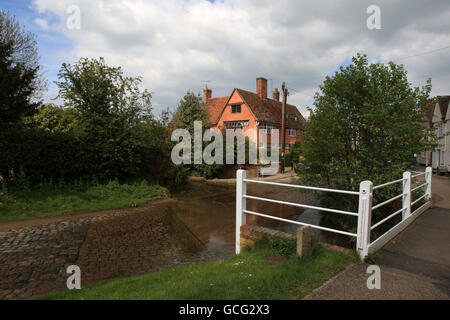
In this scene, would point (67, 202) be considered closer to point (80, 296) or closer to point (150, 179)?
point (150, 179)

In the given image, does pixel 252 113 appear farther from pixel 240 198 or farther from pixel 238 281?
pixel 238 281

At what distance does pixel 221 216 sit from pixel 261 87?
2807cm

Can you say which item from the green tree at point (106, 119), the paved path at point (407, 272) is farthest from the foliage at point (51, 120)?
the paved path at point (407, 272)

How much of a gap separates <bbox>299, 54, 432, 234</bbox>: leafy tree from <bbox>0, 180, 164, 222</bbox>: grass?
747 cm

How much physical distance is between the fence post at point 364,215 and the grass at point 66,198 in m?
8.81

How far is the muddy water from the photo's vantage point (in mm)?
6699

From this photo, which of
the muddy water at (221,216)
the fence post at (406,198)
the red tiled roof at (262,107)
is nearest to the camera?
the fence post at (406,198)

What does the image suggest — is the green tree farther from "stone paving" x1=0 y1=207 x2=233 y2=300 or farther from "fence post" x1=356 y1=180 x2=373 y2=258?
"fence post" x1=356 y1=180 x2=373 y2=258

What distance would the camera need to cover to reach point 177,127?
19219 millimetres

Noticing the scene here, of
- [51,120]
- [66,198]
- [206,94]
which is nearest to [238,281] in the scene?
[66,198]

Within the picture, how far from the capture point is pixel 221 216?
938 cm

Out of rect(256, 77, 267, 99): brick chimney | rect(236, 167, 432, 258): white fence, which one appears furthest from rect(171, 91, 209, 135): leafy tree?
rect(256, 77, 267, 99): brick chimney

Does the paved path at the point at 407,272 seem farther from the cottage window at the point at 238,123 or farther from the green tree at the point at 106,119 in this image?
the cottage window at the point at 238,123

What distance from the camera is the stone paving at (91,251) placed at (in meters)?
4.63
